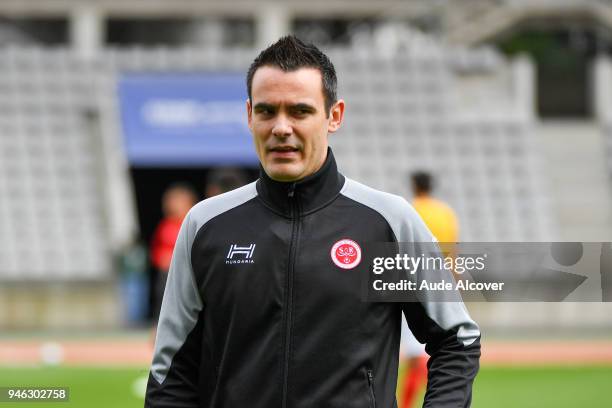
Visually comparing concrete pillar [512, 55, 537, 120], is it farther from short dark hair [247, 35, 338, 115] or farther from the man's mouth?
the man's mouth

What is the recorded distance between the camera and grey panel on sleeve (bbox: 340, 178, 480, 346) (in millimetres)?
3555

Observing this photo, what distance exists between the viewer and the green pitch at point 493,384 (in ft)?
38.1

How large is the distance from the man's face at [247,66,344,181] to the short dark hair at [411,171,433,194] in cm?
706

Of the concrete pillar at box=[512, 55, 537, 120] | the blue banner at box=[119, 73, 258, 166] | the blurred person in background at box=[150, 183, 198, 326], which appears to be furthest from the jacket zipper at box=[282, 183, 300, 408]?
the concrete pillar at box=[512, 55, 537, 120]

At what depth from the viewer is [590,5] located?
27.6m

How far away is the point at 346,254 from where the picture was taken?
3.51 m

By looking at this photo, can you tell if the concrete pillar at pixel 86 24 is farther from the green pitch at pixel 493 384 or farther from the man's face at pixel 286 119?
the man's face at pixel 286 119

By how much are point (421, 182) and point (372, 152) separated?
1325cm

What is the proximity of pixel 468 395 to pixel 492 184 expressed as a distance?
2047 cm

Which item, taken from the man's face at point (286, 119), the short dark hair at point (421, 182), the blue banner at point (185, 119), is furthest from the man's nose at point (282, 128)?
the blue banner at point (185, 119)

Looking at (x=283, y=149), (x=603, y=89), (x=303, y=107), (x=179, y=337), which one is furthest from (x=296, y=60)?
(x=603, y=89)

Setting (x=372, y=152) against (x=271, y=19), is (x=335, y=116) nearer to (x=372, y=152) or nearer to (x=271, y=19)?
(x=372, y=152)

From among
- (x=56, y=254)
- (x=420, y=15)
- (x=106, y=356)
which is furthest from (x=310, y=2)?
(x=106, y=356)

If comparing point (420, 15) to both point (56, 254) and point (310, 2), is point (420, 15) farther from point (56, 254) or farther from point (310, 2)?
point (56, 254)
